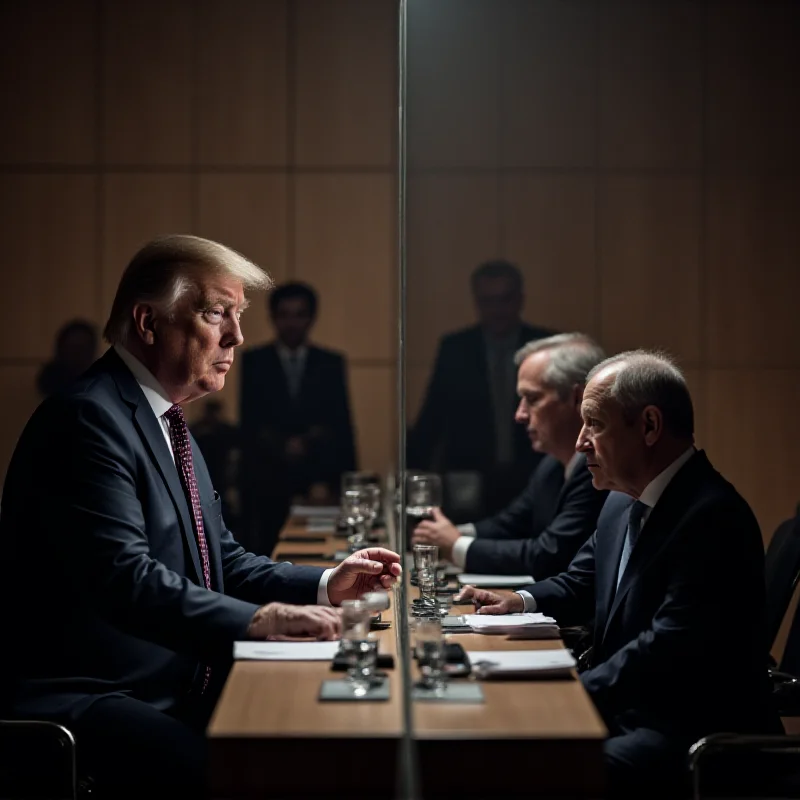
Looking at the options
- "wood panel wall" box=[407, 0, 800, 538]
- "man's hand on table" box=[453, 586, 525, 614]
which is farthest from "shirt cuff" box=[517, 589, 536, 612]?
"wood panel wall" box=[407, 0, 800, 538]

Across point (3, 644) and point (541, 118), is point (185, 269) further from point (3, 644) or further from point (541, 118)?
point (541, 118)

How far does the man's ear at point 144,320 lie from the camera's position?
2740mm

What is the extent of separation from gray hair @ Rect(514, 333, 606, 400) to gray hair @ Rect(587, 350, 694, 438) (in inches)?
44.2

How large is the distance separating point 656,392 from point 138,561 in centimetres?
115

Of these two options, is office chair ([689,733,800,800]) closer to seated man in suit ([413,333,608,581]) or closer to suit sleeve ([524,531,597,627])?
suit sleeve ([524,531,597,627])

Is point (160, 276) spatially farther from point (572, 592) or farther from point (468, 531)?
point (468, 531)

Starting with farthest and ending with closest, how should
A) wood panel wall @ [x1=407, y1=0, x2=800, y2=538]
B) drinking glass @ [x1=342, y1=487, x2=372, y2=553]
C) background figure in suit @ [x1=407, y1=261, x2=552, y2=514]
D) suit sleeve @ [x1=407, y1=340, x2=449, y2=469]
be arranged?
background figure in suit @ [x1=407, y1=261, x2=552, y2=514] < suit sleeve @ [x1=407, y1=340, x2=449, y2=469] < wood panel wall @ [x1=407, y1=0, x2=800, y2=538] < drinking glass @ [x1=342, y1=487, x2=372, y2=553]

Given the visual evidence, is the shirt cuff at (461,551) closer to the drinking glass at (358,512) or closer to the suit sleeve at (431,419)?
the drinking glass at (358,512)

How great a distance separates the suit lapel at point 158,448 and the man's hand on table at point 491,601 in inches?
27.2

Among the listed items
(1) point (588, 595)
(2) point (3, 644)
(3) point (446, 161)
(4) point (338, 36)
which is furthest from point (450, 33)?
(2) point (3, 644)

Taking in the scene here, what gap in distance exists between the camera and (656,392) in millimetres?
2709

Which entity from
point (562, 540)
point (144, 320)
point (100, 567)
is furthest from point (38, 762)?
point (562, 540)

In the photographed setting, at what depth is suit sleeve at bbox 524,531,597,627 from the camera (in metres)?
3.18

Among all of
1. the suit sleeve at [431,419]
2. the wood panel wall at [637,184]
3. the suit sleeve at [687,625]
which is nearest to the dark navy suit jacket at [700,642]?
the suit sleeve at [687,625]
